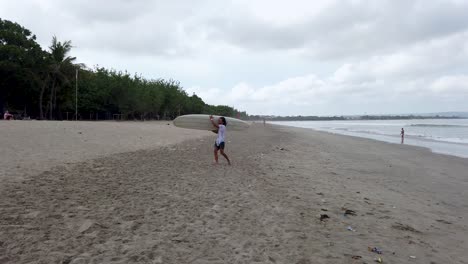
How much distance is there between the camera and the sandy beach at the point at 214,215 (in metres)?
4.42

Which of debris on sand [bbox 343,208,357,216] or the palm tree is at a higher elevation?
the palm tree

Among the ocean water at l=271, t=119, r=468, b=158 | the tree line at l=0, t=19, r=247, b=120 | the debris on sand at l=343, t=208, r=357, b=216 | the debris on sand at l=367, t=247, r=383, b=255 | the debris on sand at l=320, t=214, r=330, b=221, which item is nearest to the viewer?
the debris on sand at l=367, t=247, r=383, b=255

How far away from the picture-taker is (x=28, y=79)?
40844 millimetres

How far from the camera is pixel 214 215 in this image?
5988 millimetres

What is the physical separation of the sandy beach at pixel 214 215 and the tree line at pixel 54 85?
116 ft

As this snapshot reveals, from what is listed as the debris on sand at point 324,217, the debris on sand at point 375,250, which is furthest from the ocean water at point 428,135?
the debris on sand at point 375,250

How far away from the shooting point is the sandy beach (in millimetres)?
4422

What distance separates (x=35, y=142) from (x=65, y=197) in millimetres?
9141

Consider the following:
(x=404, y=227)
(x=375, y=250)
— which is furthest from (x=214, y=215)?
(x=404, y=227)

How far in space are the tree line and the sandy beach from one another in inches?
1398

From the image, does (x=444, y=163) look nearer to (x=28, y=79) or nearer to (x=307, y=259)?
(x=307, y=259)

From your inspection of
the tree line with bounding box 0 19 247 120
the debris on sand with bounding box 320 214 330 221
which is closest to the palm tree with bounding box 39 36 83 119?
the tree line with bounding box 0 19 247 120

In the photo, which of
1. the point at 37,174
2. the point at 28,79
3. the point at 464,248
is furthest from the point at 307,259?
the point at 28,79

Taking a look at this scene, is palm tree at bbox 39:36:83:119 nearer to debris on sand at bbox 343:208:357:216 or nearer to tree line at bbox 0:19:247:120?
tree line at bbox 0:19:247:120
